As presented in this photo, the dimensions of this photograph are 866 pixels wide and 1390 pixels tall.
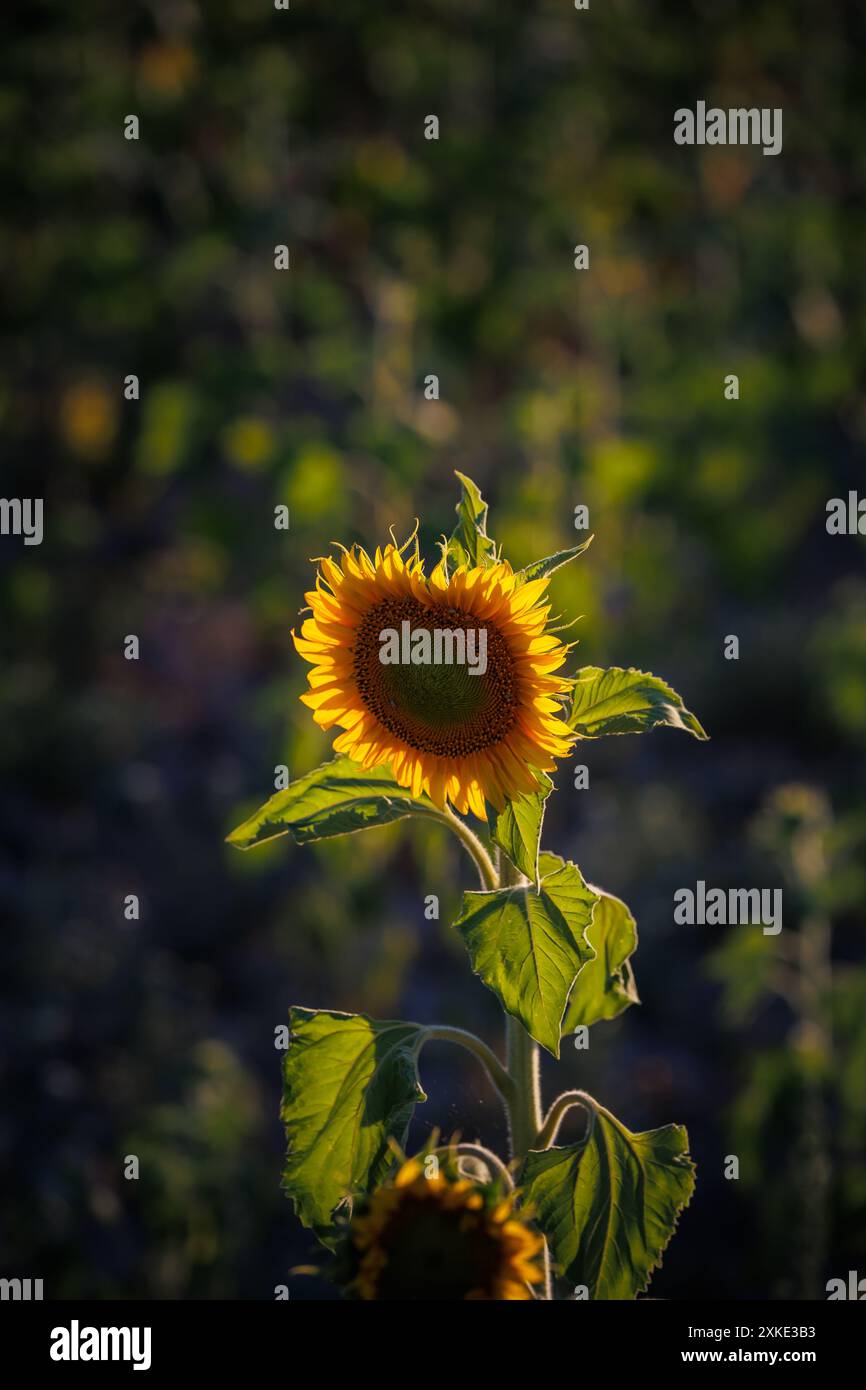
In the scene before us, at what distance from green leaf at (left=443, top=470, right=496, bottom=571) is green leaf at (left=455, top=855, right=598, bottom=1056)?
29 cm

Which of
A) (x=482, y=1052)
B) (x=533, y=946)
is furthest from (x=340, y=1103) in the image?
(x=533, y=946)

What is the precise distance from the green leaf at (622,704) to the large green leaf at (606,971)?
19 centimetres

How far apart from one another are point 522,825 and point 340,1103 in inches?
12.0

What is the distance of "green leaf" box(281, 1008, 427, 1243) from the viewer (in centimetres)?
124

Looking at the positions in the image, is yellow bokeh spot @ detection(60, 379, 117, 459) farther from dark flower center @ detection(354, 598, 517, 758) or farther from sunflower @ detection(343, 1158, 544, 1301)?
sunflower @ detection(343, 1158, 544, 1301)

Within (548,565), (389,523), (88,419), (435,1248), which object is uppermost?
(88,419)

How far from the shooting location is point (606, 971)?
1.39 meters

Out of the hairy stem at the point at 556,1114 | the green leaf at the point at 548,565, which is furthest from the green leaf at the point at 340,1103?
the green leaf at the point at 548,565

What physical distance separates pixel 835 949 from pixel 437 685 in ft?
8.56

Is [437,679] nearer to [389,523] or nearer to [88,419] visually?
[389,523]

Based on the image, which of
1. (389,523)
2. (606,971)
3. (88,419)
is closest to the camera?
(606,971)

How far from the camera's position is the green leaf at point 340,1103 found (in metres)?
1.24

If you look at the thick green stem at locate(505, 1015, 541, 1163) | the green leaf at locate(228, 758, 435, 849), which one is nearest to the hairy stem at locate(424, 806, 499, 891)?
the green leaf at locate(228, 758, 435, 849)

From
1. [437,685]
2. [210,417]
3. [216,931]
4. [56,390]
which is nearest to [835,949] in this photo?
[216,931]
